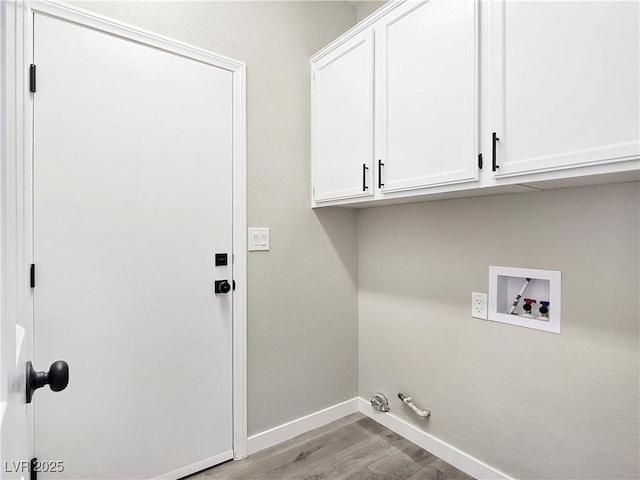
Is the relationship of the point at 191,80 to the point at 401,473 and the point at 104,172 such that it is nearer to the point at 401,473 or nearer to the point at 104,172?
the point at 104,172

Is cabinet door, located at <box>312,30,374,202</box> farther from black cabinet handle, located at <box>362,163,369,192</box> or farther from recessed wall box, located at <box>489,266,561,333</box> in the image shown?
recessed wall box, located at <box>489,266,561,333</box>

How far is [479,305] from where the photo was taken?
166 cm

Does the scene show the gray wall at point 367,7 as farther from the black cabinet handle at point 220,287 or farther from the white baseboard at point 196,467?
the white baseboard at point 196,467

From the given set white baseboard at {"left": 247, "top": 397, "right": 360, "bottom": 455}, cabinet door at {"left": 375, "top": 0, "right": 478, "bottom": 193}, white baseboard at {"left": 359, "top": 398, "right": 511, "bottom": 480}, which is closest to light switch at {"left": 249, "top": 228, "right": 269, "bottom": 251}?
cabinet door at {"left": 375, "top": 0, "right": 478, "bottom": 193}

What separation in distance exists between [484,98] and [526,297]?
34.1 inches

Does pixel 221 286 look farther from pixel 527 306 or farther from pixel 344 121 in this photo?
pixel 527 306

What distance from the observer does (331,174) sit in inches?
78.0

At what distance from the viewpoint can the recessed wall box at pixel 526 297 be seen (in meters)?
1.41

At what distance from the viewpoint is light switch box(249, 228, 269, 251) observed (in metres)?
1.89

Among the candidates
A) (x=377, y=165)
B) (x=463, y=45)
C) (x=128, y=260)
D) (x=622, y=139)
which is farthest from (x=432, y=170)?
(x=128, y=260)

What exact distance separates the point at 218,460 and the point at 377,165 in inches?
66.7

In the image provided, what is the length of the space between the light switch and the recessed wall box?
115 centimetres

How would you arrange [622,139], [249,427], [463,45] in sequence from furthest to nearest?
[249,427] < [463,45] < [622,139]

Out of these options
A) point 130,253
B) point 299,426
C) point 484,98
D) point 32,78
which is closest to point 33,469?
point 130,253
